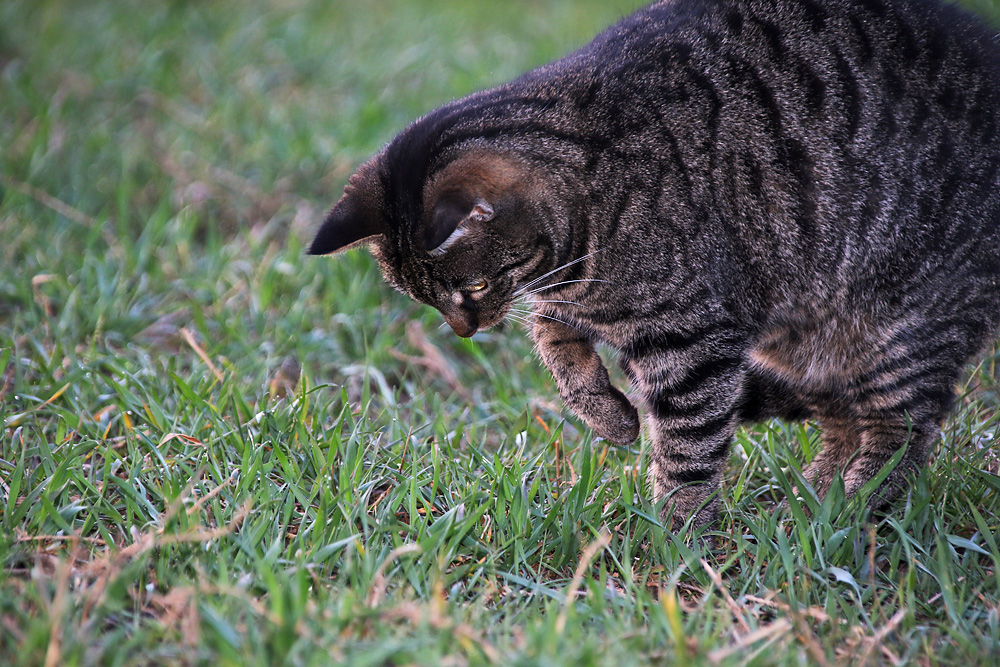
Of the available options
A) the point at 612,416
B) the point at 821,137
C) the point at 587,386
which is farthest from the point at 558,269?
the point at 821,137

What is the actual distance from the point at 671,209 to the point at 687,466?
0.84 metres

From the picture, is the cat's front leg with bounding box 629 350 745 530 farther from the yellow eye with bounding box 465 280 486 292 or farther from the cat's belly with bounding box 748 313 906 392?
the yellow eye with bounding box 465 280 486 292

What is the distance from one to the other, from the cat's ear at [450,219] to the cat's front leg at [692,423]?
74cm

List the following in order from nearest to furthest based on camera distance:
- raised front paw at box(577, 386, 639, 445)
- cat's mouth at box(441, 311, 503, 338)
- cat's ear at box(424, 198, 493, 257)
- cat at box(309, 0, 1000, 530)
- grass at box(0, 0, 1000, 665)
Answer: grass at box(0, 0, 1000, 665), cat's ear at box(424, 198, 493, 257), cat at box(309, 0, 1000, 530), cat's mouth at box(441, 311, 503, 338), raised front paw at box(577, 386, 639, 445)

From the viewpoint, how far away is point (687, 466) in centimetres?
289

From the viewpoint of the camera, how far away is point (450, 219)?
8.43 feet

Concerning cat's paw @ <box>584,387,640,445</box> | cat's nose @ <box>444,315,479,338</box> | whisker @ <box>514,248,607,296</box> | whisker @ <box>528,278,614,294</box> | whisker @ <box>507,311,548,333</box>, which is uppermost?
whisker @ <box>514,248,607,296</box>

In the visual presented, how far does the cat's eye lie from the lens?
2.87 m

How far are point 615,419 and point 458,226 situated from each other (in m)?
0.98

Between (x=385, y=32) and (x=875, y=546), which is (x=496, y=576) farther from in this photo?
(x=385, y=32)

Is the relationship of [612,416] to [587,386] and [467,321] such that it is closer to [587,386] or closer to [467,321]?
[587,386]

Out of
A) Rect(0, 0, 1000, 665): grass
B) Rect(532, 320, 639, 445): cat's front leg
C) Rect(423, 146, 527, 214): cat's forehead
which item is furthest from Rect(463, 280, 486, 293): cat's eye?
Rect(0, 0, 1000, 665): grass

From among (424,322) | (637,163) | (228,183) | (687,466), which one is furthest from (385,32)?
(687,466)

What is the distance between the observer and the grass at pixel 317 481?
2.10 m
